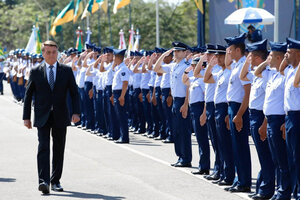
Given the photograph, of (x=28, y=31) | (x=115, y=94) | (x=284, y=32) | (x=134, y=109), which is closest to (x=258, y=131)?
(x=115, y=94)

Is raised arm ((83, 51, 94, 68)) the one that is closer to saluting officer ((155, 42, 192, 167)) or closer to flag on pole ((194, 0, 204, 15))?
saluting officer ((155, 42, 192, 167))

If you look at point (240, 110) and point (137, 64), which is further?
point (137, 64)

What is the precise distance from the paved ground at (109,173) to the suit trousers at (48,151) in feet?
0.83

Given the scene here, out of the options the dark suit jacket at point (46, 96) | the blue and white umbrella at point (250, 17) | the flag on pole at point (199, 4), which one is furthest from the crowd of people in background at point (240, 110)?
the flag on pole at point (199, 4)

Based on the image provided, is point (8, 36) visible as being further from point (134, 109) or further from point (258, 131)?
point (258, 131)

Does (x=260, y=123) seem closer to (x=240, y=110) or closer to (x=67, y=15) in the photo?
(x=240, y=110)

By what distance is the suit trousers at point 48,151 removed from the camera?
33.7 ft

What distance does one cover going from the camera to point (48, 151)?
406 inches

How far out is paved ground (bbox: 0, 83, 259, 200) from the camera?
10.2 metres

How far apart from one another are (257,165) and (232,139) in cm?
274

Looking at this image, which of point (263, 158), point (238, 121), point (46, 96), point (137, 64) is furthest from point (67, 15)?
point (263, 158)

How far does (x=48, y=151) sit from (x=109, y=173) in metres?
2.06

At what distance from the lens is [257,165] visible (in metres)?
13.0

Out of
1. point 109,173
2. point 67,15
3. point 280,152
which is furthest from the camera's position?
point 67,15
